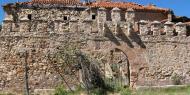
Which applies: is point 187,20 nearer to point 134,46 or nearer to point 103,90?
point 134,46

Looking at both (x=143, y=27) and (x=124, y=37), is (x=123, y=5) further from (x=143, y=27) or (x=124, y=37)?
(x=124, y=37)

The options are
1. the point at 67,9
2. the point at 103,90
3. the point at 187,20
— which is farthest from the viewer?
the point at 187,20

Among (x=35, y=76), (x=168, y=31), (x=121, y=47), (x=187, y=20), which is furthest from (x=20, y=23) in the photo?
(x=187, y=20)

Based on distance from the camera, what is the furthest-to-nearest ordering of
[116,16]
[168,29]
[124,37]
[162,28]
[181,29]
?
1. [162,28]
2. [181,29]
3. [168,29]
4. [116,16]
5. [124,37]

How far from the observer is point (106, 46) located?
29.2 metres

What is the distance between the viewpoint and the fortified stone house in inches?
1120

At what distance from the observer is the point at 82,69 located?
94.6 feet

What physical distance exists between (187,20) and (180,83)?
731 centimetres

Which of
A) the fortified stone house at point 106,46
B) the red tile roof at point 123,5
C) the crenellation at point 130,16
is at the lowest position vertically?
the fortified stone house at point 106,46

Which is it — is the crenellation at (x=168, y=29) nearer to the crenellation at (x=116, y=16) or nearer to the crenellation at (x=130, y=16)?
the crenellation at (x=130, y=16)

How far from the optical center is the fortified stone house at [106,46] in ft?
93.4

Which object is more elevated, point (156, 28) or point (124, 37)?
point (156, 28)

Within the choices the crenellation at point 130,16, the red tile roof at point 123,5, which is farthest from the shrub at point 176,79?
the red tile roof at point 123,5

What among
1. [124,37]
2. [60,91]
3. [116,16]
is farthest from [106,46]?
[60,91]
